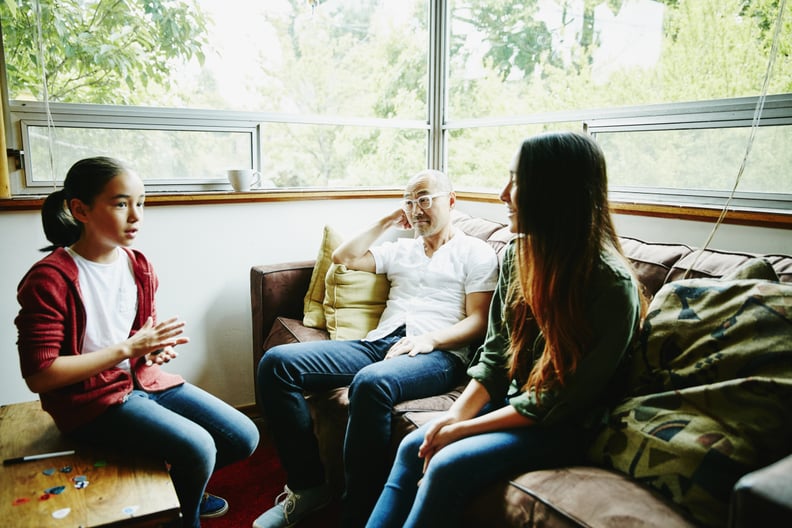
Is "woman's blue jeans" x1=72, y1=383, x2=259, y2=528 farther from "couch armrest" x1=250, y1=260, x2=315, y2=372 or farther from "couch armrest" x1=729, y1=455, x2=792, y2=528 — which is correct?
"couch armrest" x1=729, y1=455, x2=792, y2=528

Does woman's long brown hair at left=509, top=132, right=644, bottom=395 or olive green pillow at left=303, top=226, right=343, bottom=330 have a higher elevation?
woman's long brown hair at left=509, top=132, right=644, bottom=395

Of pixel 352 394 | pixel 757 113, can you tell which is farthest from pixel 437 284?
pixel 757 113

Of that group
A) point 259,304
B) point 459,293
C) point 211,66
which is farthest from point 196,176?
point 459,293

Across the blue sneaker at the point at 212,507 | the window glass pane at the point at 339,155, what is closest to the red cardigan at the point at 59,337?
the blue sneaker at the point at 212,507

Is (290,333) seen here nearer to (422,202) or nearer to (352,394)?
(352,394)

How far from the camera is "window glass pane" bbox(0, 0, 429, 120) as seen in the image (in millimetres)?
2164

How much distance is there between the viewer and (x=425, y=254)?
216 cm

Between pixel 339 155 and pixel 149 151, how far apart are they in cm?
91

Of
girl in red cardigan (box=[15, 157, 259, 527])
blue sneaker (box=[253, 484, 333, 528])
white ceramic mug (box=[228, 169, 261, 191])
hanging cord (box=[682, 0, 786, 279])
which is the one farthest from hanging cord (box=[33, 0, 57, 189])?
hanging cord (box=[682, 0, 786, 279])

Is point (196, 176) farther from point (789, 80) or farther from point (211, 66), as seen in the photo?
point (789, 80)

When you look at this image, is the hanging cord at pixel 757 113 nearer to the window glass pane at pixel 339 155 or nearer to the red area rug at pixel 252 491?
the red area rug at pixel 252 491

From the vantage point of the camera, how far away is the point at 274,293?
2.39 meters

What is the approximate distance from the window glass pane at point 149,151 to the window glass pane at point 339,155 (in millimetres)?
139

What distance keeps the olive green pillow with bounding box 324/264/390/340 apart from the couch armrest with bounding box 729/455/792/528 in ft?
4.89
